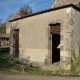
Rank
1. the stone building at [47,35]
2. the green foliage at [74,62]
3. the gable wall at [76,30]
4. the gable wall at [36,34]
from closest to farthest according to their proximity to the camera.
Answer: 1. the green foliage at [74,62]
2. the stone building at [47,35]
3. the gable wall at [76,30]
4. the gable wall at [36,34]

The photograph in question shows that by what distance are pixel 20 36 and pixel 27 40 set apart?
1427 millimetres

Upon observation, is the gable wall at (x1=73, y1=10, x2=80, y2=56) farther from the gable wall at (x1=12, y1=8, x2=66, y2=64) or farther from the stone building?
the gable wall at (x1=12, y1=8, x2=66, y2=64)

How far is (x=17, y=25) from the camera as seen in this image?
54.5ft

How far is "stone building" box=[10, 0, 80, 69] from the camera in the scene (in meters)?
10.9

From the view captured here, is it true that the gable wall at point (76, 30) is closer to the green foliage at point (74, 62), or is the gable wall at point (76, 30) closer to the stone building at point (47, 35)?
the stone building at point (47, 35)

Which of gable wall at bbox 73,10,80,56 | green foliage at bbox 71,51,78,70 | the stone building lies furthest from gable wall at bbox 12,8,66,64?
green foliage at bbox 71,51,78,70

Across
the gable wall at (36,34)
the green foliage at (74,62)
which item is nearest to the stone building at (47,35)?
the gable wall at (36,34)

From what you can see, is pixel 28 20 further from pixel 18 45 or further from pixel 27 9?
pixel 27 9

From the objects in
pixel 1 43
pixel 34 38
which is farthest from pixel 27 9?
pixel 34 38

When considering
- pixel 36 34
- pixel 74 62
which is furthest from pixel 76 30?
pixel 36 34

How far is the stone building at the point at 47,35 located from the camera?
10883 millimetres

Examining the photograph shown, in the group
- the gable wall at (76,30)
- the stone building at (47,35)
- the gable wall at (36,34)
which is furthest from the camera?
the gable wall at (36,34)

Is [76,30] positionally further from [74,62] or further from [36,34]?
[36,34]

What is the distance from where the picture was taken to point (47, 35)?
41.1 ft
